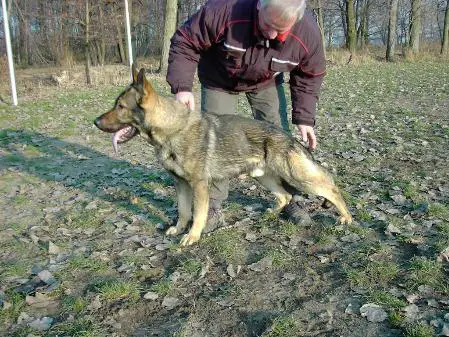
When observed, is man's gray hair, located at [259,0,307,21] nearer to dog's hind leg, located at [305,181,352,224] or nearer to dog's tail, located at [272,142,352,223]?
dog's tail, located at [272,142,352,223]

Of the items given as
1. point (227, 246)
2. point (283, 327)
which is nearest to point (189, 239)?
point (227, 246)

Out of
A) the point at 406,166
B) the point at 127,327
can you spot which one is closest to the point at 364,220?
the point at 406,166

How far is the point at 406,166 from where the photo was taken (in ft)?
21.6

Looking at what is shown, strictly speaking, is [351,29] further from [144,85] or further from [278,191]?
[144,85]

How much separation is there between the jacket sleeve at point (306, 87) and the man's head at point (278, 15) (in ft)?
2.29

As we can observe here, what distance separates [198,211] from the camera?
441 cm

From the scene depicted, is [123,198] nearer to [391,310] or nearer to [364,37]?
[391,310]

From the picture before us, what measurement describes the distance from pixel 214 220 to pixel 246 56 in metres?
1.85

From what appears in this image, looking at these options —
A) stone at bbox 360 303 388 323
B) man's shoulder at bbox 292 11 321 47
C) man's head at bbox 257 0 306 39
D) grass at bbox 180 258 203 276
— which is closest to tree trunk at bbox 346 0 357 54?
man's shoulder at bbox 292 11 321 47

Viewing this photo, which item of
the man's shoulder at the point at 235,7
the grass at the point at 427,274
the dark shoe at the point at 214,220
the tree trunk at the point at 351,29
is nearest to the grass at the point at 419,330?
the grass at the point at 427,274

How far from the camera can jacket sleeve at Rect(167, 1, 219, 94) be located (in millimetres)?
4348

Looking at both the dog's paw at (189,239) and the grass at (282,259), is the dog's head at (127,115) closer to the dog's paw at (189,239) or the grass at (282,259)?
the dog's paw at (189,239)

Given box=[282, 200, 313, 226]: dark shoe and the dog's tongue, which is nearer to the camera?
the dog's tongue

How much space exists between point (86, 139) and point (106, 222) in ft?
15.5
